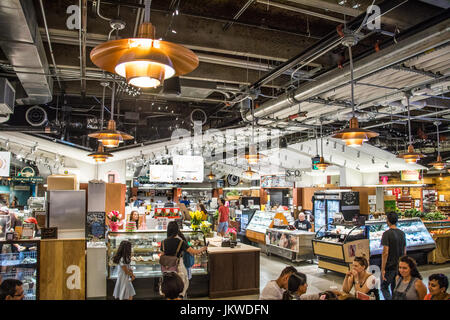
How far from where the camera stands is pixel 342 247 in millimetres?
7523

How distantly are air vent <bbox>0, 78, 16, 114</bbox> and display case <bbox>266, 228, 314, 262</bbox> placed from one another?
738 centimetres

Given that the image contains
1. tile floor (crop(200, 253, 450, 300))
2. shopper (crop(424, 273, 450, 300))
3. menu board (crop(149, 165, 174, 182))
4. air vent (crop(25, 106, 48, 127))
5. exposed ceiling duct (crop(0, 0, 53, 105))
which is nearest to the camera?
shopper (crop(424, 273, 450, 300))

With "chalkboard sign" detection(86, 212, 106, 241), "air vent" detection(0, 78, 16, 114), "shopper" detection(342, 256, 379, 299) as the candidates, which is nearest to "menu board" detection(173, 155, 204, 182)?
"chalkboard sign" detection(86, 212, 106, 241)

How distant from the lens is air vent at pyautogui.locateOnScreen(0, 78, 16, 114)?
6.26 m

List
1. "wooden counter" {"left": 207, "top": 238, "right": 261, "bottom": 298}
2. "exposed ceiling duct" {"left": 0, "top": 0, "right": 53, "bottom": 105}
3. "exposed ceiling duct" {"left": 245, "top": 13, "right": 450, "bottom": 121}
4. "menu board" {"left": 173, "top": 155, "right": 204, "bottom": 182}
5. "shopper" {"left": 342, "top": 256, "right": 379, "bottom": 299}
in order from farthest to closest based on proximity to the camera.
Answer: "menu board" {"left": 173, "top": 155, "right": 204, "bottom": 182}
"wooden counter" {"left": 207, "top": 238, "right": 261, "bottom": 298}
"shopper" {"left": 342, "top": 256, "right": 379, "bottom": 299}
"exposed ceiling duct" {"left": 245, "top": 13, "right": 450, "bottom": 121}
"exposed ceiling duct" {"left": 0, "top": 0, "right": 53, "bottom": 105}

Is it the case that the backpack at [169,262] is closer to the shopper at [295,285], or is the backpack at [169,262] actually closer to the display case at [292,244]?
the shopper at [295,285]

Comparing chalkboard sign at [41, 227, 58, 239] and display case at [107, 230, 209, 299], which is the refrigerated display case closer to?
display case at [107, 230, 209, 299]

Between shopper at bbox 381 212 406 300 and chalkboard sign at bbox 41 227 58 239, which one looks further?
chalkboard sign at bbox 41 227 58 239

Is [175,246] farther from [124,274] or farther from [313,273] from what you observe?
[313,273]

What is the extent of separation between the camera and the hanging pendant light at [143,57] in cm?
174

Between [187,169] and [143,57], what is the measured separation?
11494 millimetres

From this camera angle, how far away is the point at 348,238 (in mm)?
7609
